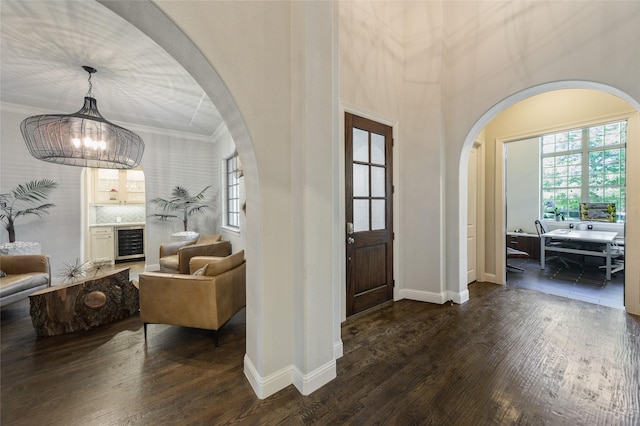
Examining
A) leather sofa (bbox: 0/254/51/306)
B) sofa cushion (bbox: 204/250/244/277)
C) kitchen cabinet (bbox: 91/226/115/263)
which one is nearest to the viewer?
sofa cushion (bbox: 204/250/244/277)

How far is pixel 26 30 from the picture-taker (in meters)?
2.38

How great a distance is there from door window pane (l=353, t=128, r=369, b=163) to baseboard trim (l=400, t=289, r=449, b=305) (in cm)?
192

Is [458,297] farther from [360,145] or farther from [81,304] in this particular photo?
[81,304]

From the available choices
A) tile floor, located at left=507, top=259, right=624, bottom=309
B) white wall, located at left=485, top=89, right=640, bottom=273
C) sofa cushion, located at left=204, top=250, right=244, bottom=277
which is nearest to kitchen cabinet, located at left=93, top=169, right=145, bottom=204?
sofa cushion, located at left=204, top=250, right=244, bottom=277

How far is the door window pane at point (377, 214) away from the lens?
314 cm

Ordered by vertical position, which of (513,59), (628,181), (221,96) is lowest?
(628,181)

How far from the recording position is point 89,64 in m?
2.97

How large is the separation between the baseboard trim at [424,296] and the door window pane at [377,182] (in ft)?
4.67

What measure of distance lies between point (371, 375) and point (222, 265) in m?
1.70

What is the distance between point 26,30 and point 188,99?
69.9 inches

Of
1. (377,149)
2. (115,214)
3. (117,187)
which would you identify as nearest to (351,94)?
(377,149)

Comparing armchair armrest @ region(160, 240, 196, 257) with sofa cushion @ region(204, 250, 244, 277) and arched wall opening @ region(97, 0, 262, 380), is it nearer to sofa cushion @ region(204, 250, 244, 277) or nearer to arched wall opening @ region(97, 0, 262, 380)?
sofa cushion @ region(204, 250, 244, 277)

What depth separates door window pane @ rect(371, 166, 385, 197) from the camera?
313cm

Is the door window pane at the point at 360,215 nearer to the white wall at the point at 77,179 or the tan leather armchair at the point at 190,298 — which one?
the tan leather armchair at the point at 190,298
